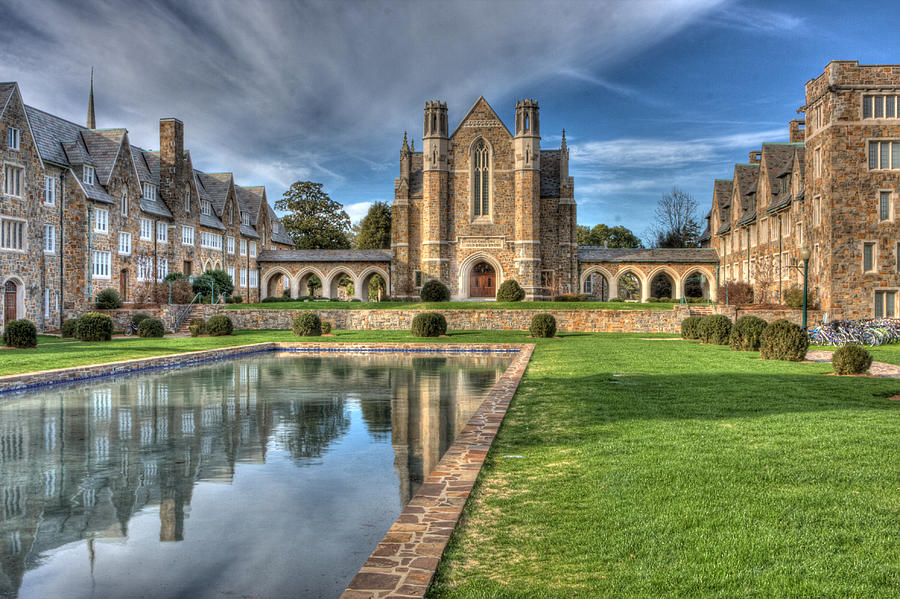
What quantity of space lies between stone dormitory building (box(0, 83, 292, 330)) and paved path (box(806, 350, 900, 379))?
32.2 meters

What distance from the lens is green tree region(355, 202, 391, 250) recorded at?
71.2 m

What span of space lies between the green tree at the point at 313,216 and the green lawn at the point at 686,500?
2487 inches

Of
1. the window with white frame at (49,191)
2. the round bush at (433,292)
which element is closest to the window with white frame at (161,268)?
the window with white frame at (49,191)

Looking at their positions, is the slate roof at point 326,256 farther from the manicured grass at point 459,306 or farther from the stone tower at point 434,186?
the manicured grass at point 459,306

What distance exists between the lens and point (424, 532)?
4.46 m

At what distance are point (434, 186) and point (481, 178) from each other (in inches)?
141

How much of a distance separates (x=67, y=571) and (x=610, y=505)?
3.98 meters

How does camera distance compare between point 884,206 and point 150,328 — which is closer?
point 150,328

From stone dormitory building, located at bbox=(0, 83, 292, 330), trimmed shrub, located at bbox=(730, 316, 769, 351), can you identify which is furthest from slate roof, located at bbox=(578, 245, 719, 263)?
trimmed shrub, located at bbox=(730, 316, 769, 351)

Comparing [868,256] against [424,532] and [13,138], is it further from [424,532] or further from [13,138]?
[13,138]

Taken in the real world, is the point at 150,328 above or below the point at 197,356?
above

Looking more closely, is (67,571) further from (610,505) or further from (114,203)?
(114,203)

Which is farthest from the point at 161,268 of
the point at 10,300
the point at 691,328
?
the point at 691,328

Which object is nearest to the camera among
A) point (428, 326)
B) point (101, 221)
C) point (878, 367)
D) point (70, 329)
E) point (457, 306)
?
point (878, 367)
